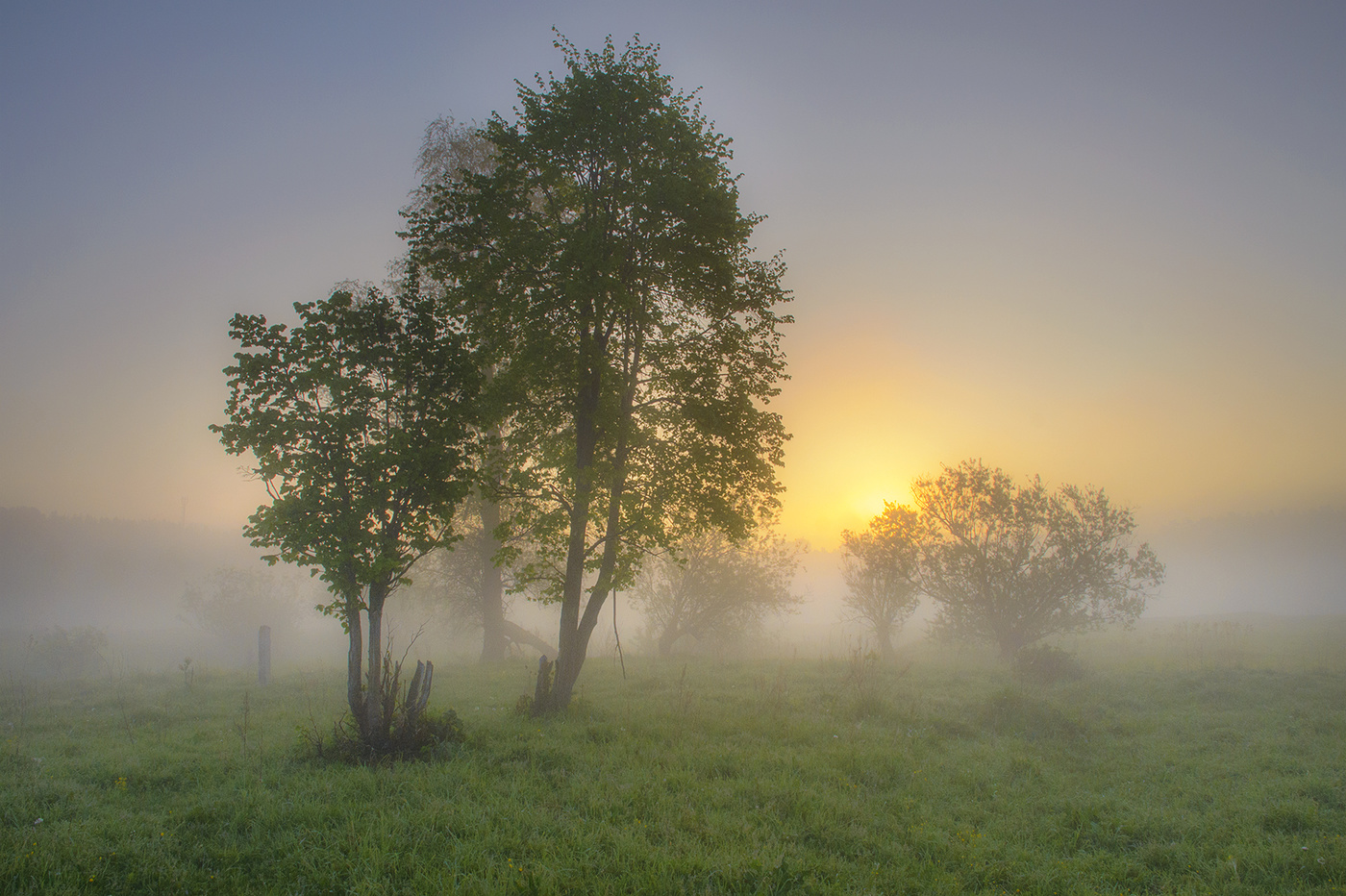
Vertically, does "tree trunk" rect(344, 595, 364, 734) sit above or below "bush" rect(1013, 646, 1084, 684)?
above

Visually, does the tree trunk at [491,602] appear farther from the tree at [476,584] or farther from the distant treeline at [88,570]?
the distant treeline at [88,570]

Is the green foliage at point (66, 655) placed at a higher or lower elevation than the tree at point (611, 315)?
lower

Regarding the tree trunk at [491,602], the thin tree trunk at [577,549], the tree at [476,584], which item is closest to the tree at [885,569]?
the tree at [476,584]

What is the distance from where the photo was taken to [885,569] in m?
32.0

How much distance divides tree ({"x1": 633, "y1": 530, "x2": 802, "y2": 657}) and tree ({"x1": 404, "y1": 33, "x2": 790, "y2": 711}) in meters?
17.2

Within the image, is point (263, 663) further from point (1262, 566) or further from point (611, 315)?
point (1262, 566)

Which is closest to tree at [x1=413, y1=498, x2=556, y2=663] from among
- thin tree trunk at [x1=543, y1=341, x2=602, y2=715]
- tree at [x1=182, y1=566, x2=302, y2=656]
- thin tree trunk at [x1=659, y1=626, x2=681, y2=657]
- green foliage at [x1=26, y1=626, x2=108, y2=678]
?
thin tree trunk at [x1=659, y1=626, x2=681, y2=657]

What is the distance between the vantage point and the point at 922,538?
29000 mm

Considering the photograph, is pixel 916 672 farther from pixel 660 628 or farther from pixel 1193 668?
pixel 660 628

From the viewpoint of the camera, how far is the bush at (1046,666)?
20.8 m

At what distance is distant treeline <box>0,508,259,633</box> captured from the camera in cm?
9144

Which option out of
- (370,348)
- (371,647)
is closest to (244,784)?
(371,647)

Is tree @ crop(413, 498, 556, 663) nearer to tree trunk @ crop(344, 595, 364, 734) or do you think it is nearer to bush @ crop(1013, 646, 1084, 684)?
tree trunk @ crop(344, 595, 364, 734)

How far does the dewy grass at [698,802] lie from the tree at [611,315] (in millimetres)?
4234
